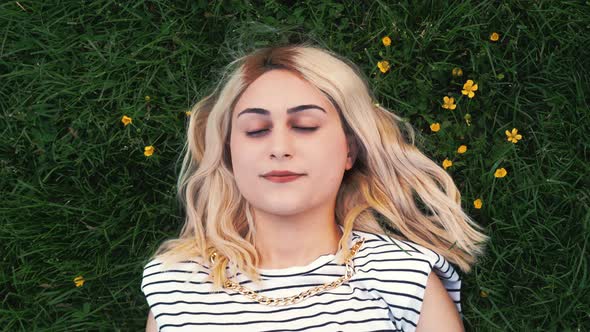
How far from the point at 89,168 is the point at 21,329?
0.82 m

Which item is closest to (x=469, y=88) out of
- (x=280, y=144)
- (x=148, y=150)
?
(x=280, y=144)

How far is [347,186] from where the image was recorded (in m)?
3.44

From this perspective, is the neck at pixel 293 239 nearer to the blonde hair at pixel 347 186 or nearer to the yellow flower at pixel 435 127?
the blonde hair at pixel 347 186

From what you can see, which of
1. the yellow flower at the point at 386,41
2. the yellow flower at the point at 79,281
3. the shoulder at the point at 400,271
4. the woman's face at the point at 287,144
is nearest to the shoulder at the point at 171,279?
the woman's face at the point at 287,144

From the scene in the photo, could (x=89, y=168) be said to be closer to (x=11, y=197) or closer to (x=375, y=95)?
(x=11, y=197)

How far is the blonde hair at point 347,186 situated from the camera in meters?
3.22

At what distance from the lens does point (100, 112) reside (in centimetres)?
380

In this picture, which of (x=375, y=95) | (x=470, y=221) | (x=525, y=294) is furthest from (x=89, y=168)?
(x=525, y=294)

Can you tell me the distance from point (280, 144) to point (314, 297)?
631 mm

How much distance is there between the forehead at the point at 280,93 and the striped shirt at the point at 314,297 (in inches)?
25.2

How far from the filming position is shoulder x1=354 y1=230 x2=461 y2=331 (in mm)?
3078

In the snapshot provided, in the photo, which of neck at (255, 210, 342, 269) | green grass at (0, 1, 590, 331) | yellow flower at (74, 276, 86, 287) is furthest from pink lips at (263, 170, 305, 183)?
yellow flower at (74, 276, 86, 287)

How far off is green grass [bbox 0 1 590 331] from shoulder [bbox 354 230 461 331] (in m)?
0.40

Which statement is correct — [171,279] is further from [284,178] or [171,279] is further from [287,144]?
[287,144]
